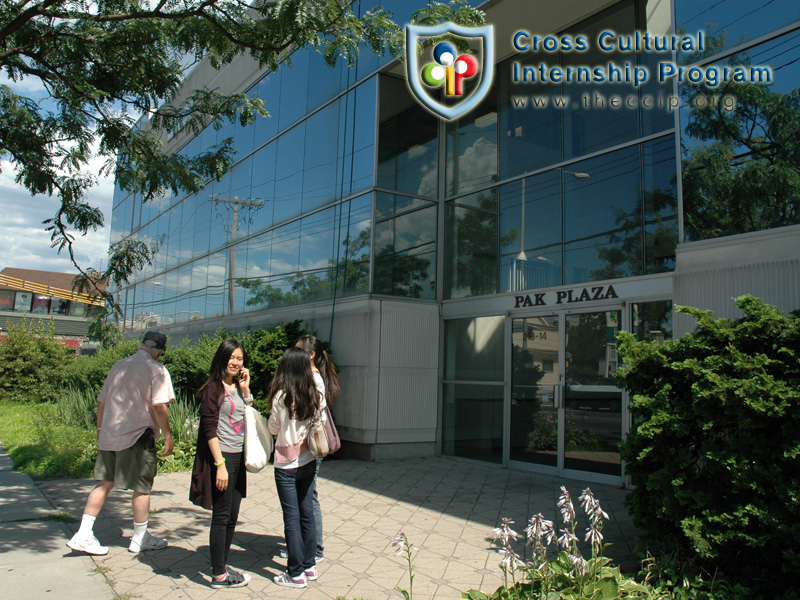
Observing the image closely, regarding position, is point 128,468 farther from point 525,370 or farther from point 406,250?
point 406,250

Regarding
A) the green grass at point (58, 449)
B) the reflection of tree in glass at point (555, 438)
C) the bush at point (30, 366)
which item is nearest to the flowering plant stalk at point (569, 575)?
the reflection of tree in glass at point (555, 438)

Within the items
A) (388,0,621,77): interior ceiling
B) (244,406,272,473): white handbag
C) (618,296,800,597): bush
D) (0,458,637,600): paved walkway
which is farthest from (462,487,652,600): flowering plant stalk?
(388,0,621,77): interior ceiling

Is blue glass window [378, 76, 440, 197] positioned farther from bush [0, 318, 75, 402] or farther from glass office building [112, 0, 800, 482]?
bush [0, 318, 75, 402]

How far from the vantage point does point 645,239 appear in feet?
27.1

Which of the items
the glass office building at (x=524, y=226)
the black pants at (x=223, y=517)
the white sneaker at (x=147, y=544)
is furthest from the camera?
the glass office building at (x=524, y=226)

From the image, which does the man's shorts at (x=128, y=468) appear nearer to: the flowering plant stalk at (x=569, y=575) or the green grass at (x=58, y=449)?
the flowering plant stalk at (x=569, y=575)

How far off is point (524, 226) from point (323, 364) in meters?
5.59

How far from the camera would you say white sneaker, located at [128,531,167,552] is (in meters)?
5.12

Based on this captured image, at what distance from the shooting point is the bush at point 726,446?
399 centimetres

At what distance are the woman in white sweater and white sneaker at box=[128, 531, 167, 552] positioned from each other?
1.25 meters

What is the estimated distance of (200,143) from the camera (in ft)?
61.9

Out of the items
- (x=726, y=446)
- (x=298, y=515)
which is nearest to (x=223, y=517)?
(x=298, y=515)

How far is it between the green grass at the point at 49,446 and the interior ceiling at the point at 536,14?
27.3ft

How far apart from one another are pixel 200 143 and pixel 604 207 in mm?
13537
